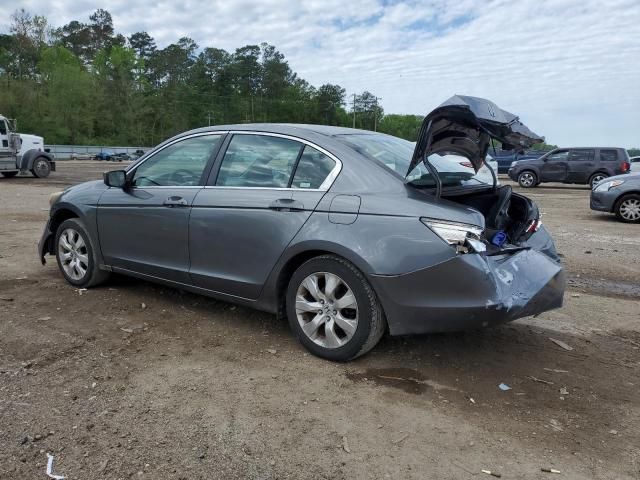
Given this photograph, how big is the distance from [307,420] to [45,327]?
2465 mm

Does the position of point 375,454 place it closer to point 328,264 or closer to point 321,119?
point 328,264

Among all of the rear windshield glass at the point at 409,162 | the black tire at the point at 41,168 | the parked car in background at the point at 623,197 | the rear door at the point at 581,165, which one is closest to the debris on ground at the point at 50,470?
the rear windshield glass at the point at 409,162

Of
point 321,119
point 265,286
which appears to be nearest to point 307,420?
point 265,286

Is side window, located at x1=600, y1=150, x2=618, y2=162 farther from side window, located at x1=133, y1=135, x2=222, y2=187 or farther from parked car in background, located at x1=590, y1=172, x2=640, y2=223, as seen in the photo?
side window, located at x1=133, y1=135, x2=222, y2=187

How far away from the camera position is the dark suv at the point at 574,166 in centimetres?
2041

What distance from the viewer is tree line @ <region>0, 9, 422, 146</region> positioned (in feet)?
264

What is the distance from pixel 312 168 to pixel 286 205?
323mm

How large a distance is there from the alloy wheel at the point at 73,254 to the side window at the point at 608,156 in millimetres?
20121

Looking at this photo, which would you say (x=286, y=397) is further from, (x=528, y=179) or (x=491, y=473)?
(x=528, y=179)

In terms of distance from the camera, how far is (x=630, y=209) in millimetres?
11203

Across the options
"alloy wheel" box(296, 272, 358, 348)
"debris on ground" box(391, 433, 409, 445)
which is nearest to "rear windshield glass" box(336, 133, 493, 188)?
"alloy wheel" box(296, 272, 358, 348)

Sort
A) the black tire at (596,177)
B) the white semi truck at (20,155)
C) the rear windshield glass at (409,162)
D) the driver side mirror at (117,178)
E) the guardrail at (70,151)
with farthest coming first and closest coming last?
the guardrail at (70,151) < the white semi truck at (20,155) < the black tire at (596,177) < the driver side mirror at (117,178) < the rear windshield glass at (409,162)

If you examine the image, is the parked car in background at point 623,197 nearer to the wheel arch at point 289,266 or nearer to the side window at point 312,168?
the side window at point 312,168

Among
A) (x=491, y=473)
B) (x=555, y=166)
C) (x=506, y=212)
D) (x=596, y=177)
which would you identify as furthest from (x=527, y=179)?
(x=491, y=473)
